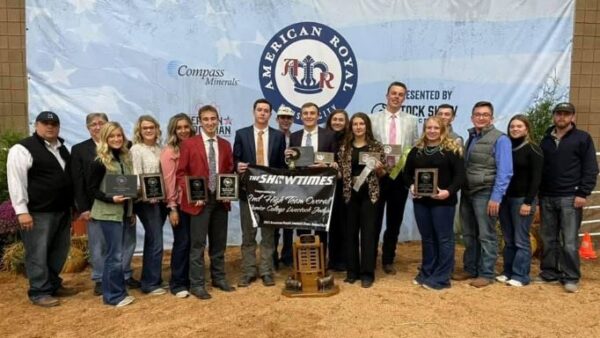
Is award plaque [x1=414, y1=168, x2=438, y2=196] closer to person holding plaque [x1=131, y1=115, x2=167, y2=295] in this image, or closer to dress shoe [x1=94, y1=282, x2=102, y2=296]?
person holding plaque [x1=131, y1=115, x2=167, y2=295]

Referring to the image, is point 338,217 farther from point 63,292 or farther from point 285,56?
point 63,292

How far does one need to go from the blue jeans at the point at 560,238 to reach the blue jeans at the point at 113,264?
4.07 meters

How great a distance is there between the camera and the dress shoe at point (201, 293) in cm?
471

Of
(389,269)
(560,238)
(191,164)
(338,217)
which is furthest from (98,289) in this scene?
(560,238)

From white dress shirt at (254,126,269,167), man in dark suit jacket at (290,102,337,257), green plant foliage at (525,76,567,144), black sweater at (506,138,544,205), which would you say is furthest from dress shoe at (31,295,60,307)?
green plant foliage at (525,76,567,144)

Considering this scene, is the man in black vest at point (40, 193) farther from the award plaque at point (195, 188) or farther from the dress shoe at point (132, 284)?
the award plaque at point (195, 188)

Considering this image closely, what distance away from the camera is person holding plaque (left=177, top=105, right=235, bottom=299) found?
463 cm

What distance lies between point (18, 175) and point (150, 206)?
3.68 ft

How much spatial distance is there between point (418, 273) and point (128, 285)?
9.93 feet

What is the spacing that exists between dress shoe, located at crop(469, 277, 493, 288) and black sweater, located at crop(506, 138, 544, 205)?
0.87m

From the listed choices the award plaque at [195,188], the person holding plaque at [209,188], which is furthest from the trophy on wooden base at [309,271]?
the award plaque at [195,188]

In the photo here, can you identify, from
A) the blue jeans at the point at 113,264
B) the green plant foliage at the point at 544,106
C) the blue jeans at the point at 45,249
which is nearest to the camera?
the blue jeans at the point at 113,264

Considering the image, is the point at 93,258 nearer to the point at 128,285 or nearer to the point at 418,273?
the point at 128,285

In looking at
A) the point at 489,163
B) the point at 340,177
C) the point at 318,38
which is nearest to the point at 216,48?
the point at 318,38
